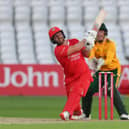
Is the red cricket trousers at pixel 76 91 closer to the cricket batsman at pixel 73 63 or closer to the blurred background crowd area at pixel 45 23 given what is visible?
the cricket batsman at pixel 73 63

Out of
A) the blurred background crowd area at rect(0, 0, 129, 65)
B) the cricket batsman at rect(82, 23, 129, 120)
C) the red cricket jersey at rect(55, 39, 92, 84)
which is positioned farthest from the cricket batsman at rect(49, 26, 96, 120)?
the blurred background crowd area at rect(0, 0, 129, 65)

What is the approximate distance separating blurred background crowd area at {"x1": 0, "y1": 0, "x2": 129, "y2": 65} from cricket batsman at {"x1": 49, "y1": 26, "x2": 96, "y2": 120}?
41.5ft

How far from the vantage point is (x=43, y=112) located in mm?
16031

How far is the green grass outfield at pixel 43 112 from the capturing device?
10.2 m

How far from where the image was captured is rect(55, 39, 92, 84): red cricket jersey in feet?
38.1

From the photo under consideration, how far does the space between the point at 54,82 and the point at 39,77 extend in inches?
19.7

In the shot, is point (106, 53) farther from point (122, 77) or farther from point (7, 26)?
point (7, 26)

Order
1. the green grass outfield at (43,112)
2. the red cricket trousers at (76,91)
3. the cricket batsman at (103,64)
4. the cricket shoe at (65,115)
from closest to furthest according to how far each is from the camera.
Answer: the green grass outfield at (43,112)
the cricket shoe at (65,115)
the red cricket trousers at (76,91)
the cricket batsman at (103,64)

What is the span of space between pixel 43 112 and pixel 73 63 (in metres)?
4.47

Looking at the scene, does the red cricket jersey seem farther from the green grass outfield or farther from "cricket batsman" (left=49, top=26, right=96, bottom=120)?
the green grass outfield

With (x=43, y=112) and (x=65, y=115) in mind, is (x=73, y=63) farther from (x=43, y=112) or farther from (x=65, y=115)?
(x=43, y=112)

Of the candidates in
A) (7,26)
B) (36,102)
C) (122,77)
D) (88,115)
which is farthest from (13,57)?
(88,115)

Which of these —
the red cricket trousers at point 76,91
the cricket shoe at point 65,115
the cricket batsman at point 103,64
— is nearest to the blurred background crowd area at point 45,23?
the cricket batsman at point 103,64

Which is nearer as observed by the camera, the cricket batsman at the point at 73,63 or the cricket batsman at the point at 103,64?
the cricket batsman at the point at 73,63
